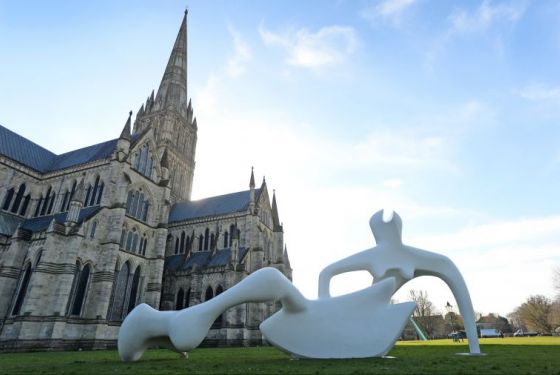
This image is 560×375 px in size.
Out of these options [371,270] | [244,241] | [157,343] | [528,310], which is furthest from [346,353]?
[528,310]

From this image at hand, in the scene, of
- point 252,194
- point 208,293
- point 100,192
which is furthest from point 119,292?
point 252,194

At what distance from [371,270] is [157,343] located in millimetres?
8629

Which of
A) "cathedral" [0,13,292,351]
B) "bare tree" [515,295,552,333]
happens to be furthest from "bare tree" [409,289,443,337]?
"cathedral" [0,13,292,351]

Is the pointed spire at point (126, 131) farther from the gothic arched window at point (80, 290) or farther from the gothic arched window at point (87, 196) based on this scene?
the gothic arched window at point (80, 290)

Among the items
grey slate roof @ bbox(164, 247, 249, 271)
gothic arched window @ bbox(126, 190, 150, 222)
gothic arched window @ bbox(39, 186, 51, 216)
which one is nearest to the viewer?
gothic arched window @ bbox(39, 186, 51, 216)

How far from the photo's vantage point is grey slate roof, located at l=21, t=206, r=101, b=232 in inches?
1047

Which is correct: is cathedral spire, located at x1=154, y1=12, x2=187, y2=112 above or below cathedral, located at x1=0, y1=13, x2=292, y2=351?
above

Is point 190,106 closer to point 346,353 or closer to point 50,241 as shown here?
point 50,241

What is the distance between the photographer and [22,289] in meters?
23.3

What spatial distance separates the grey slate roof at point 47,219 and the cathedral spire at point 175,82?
27685 millimetres

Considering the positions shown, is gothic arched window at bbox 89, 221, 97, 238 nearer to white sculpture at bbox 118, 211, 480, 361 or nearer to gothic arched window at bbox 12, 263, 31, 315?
gothic arched window at bbox 12, 263, 31, 315

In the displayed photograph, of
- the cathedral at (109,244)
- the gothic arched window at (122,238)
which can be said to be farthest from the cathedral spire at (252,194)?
the gothic arched window at (122,238)

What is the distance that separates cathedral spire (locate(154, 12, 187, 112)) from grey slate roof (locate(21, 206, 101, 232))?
1090 inches

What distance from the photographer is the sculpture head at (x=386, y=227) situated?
45.7 feet
